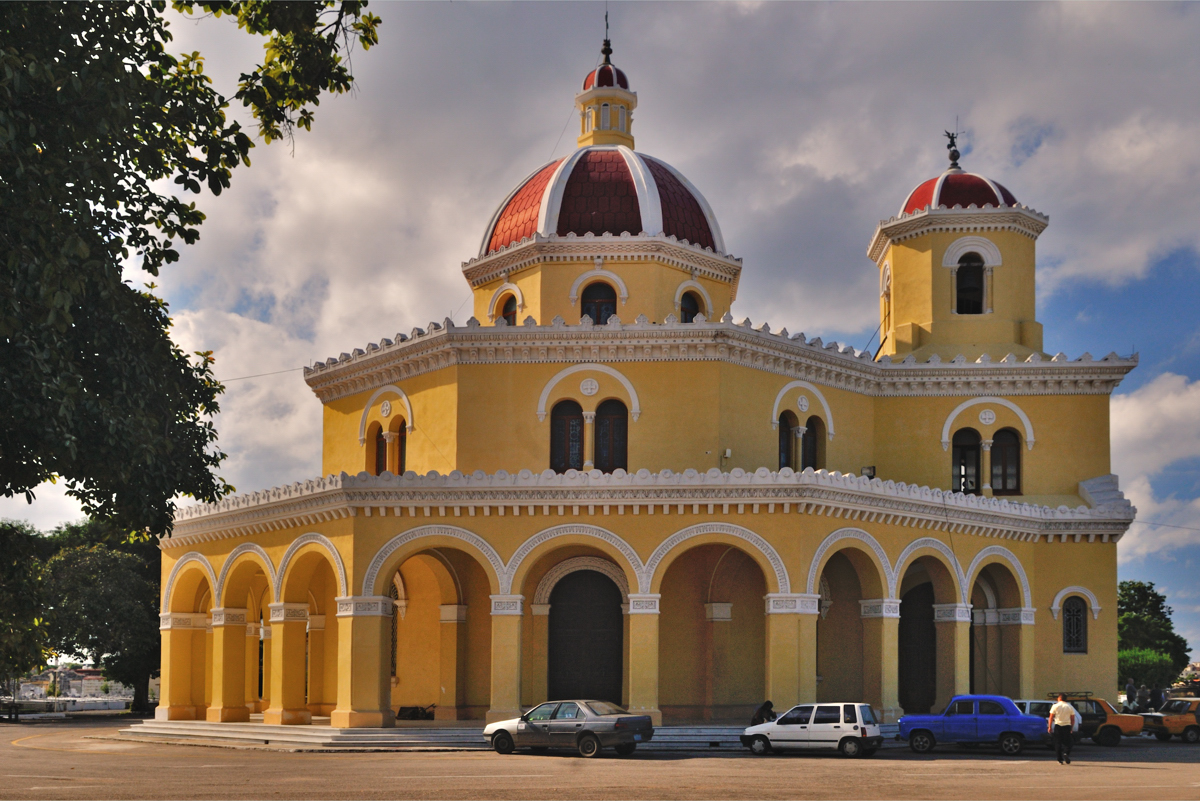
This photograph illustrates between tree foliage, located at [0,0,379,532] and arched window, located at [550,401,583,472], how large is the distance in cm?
1459

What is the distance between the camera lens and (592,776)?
17.7 meters

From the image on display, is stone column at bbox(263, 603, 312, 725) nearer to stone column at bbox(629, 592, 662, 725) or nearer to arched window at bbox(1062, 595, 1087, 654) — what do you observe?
stone column at bbox(629, 592, 662, 725)

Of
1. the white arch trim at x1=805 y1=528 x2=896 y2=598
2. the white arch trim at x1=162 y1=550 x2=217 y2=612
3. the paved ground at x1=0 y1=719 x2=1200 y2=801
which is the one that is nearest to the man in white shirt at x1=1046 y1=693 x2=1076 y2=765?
the paved ground at x1=0 y1=719 x2=1200 y2=801

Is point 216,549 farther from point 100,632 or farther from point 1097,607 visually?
point 1097,607

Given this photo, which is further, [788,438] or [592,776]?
[788,438]

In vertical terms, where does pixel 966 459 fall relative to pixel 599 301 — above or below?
below

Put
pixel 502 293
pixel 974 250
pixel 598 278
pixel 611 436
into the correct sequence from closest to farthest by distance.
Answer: pixel 611 436 < pixel 598 278 < pixel 502 293 < pixel 974 250

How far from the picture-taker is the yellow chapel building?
25.0 m

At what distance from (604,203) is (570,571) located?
9.57m

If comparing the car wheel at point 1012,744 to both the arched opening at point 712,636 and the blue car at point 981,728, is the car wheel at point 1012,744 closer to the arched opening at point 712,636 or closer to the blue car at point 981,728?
the blue car at point 981,728

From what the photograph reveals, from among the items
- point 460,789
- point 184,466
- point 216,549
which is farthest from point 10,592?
point 216,549

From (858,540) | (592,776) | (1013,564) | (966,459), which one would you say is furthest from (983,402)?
(592,776)

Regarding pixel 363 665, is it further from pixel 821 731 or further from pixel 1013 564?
pixel 1013 564

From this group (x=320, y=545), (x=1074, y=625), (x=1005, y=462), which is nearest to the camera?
(x=320, y=545)
